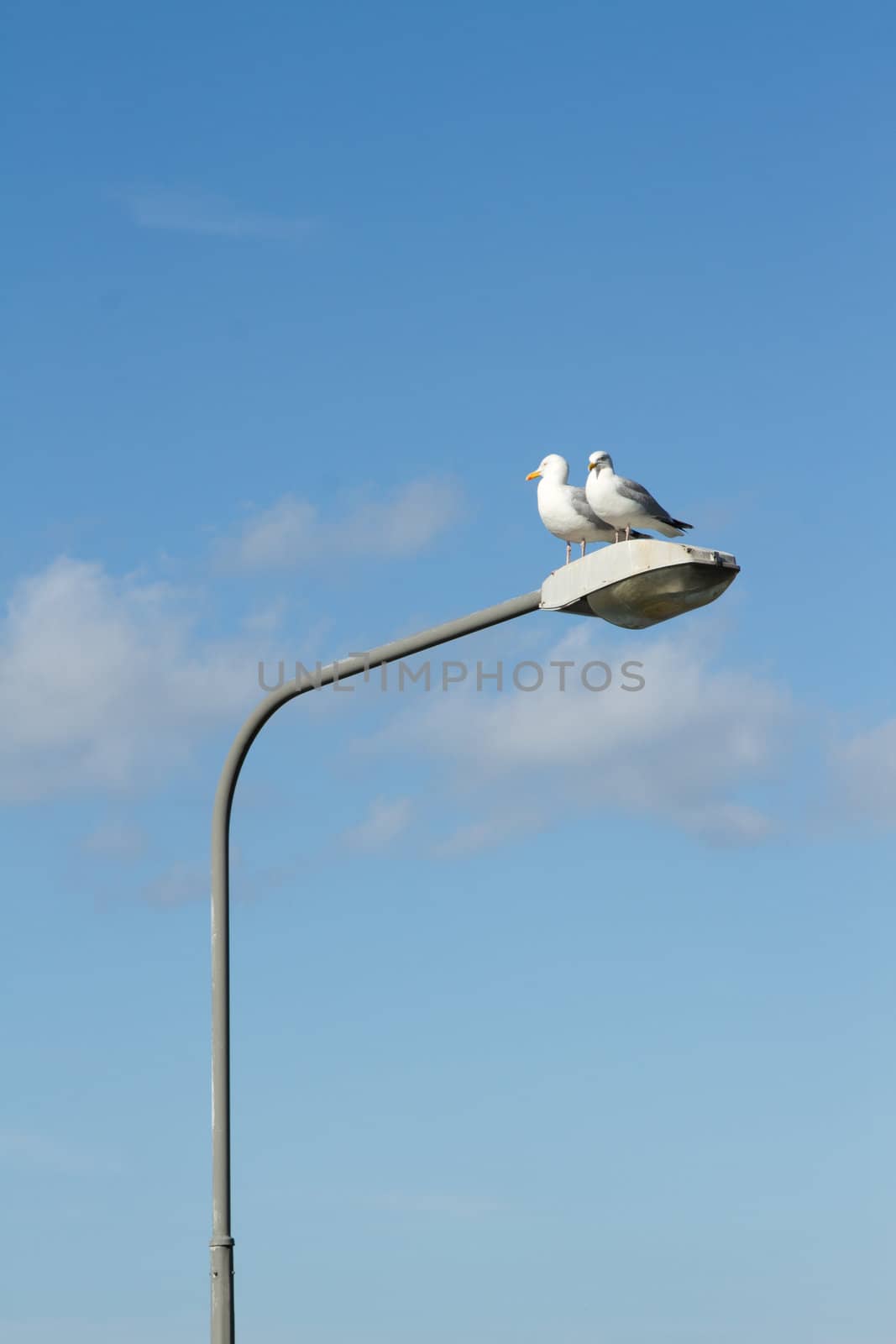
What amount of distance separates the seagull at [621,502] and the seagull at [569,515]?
0.19ft

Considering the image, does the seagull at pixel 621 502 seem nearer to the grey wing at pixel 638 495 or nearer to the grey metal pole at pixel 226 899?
the grey wing at pixel 638 495

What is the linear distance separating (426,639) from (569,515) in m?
1.89

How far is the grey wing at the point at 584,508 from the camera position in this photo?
11.6m

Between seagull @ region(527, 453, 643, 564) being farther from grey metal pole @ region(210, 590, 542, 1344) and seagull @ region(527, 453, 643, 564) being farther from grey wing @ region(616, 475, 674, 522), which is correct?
grey metal pole @ region(210, 590, 542, 1344)

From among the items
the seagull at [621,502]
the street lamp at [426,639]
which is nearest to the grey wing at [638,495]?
the seagull at [621,502]

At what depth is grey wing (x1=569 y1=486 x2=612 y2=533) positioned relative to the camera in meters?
11.6

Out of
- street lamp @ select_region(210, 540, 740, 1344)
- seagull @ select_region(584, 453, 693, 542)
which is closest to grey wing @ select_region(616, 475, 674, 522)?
seagull @ select_region(584, 453, 693, 542)

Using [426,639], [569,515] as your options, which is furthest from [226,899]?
[569,515]

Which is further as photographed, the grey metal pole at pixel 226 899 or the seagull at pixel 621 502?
the seagull at pixel 621 502

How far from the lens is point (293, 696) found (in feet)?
34.9

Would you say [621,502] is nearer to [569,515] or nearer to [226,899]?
[569,515]

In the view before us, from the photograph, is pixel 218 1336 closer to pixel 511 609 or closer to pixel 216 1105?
pixel 216 1105

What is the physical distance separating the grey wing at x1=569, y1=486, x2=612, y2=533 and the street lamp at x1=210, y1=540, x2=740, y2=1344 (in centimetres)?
162

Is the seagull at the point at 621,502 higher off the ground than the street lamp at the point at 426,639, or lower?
higher
